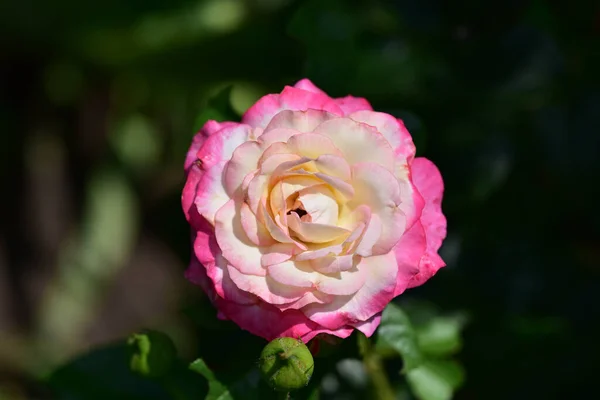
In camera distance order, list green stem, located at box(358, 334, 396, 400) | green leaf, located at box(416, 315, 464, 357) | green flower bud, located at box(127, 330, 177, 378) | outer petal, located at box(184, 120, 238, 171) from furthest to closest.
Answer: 1. green leaf, located at box(416, 315, 464, 357)
2. green stem, located at box(358, 334, 396, 400)
3. green flower bud, located at box(127, 330, 177, 378)
4. outer petal, located at box(184, 120, 238, 171)

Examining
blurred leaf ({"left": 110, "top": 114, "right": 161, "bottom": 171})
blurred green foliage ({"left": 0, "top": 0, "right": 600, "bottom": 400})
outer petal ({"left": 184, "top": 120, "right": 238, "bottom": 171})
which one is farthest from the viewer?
blurred leaf ({"left": 110, "top": 114, "right": 161, "bottom": 171})

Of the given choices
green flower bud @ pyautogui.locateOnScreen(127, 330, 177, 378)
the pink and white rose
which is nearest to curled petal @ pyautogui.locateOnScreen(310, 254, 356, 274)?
the pink and white rose

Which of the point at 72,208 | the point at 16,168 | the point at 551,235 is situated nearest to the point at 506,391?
the point at 551,235

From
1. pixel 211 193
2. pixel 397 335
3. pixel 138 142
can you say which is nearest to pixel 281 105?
pixel 211 193

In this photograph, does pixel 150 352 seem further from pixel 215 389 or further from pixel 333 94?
pixel 333 94

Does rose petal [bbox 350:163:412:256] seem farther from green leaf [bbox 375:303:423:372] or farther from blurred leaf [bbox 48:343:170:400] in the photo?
blurred leaf [bbox 48:343:170:400]

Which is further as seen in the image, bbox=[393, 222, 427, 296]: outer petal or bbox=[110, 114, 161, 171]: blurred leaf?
bbox=[110, 114, 161, 171]: blurred leaf

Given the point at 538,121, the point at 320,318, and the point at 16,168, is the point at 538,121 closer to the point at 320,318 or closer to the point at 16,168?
the point at 320,318
